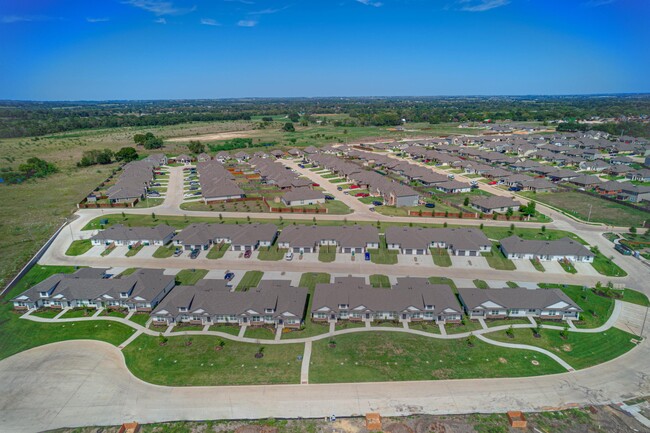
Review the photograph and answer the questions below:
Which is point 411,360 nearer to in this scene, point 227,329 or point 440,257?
point 227,329

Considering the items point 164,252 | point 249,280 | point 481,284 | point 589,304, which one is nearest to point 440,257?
point 481,284

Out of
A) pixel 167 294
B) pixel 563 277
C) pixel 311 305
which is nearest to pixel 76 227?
pixel 167 294

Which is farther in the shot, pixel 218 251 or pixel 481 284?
pixel 218 251

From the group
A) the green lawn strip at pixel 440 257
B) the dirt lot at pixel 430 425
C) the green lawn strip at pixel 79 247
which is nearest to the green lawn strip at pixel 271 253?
the green lawn strip at pixel 440 257

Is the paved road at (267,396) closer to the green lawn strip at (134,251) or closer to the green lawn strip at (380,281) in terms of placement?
the green lawn strip at (380,281)

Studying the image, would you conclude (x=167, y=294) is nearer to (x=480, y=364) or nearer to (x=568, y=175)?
(x=480, y=364)

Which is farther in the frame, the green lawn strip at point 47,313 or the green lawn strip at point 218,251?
the green lawn strip at point 218,251
